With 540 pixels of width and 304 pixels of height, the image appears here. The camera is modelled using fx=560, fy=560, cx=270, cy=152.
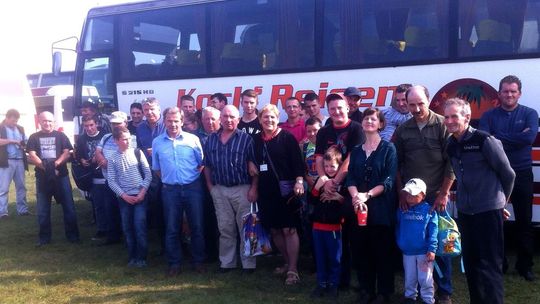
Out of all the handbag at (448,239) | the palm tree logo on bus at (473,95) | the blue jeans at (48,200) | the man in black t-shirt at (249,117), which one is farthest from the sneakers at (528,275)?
the blue jeans at (48,200)

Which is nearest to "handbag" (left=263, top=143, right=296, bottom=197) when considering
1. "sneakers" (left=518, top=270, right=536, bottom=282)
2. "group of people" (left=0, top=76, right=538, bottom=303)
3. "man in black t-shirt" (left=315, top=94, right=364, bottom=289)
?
"group of people" (left=0, top=76, right=538, bottom=303)

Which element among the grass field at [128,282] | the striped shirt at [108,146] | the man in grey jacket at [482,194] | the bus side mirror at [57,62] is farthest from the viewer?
the bus side mirror at [57,62]

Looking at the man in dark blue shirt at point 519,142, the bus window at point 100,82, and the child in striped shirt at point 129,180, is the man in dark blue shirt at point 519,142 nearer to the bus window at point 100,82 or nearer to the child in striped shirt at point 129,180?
the child in striped shirt at point 129,180

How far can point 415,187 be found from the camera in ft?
15.4

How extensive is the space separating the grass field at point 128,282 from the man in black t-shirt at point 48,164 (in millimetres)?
652

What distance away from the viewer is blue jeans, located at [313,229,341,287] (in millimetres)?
5266

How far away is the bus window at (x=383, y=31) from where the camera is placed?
266 inches

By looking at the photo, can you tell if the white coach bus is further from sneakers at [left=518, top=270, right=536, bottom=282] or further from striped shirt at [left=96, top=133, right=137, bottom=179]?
striped shirt at [left=96, top=133, right=137, bottom=179]

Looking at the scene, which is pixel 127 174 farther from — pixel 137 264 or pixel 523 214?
pixel 523 214

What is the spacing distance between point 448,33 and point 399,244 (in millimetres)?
2968

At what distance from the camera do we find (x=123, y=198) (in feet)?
21.3

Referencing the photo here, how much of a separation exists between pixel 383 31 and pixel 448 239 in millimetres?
3185

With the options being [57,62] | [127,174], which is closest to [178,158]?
[127,174]

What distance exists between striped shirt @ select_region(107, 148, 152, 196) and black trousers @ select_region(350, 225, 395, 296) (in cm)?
267
